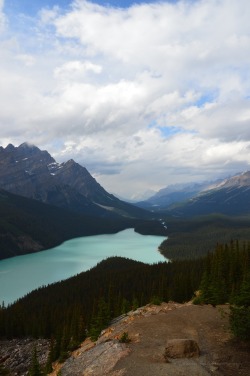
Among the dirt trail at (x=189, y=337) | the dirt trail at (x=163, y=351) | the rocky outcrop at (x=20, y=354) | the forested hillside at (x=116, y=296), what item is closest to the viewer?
the dirt trail at (x=189, y=337)

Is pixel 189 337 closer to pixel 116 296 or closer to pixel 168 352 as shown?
pixel 168 352

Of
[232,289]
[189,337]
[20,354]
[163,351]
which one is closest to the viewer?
[163,351]

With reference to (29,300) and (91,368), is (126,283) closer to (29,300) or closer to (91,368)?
(29,300)

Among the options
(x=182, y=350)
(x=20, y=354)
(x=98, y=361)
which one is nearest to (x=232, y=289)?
(x=182, y=350)

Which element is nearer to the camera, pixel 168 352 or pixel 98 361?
pixel 168 352

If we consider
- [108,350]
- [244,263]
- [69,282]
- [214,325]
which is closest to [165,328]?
[214,325]

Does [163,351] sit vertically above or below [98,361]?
above

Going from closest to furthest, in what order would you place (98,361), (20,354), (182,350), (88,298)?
(182,350)
(98,361)
(20,354)
(88,298)

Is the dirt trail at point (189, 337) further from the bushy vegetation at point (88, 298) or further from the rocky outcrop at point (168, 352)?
the bushy vegetation at point (88, 298)

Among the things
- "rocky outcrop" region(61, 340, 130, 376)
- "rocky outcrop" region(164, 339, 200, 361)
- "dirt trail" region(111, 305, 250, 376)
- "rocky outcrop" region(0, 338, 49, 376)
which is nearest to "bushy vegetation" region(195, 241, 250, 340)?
"dirt trail" region(111, 305, 250, 376)

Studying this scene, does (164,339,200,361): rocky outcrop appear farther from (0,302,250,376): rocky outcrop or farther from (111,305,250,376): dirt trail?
(111,305,250,376): dirt trail

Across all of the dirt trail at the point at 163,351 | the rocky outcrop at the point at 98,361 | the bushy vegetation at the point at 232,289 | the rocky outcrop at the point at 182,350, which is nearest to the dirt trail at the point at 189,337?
the dirt trail at the point at 163,351
